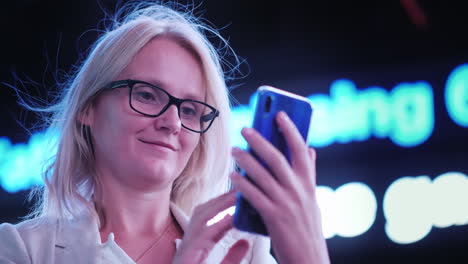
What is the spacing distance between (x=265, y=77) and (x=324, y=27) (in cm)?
46

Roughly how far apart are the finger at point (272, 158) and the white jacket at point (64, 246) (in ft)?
1.39

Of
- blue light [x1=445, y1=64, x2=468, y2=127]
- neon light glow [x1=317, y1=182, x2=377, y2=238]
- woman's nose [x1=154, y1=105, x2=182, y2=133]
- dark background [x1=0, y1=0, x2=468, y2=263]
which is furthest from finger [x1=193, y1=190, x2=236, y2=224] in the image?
blue light [x1=445, y1=64, x2=468, y2=127]

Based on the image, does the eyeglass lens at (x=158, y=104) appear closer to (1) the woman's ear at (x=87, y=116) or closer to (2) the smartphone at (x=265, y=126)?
(1) the woman's ear at (x=87, y=116)

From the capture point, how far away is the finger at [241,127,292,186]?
649 mm

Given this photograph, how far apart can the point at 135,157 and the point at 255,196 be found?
0.37 metres

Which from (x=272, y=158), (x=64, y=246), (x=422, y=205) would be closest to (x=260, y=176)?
(x=272, y=158)

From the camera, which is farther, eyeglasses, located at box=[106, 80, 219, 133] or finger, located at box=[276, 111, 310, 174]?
eyeglasses, located at box=[106, 80, 219, 133]

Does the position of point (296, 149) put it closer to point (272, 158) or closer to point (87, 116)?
point (272, 158)

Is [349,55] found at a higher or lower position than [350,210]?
higher

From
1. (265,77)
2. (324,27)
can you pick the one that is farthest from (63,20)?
(324,27)

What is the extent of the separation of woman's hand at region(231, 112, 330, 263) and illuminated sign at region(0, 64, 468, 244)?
2.13 meters

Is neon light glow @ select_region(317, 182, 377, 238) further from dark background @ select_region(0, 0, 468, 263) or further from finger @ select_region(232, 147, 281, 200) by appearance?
finger @ select_region(232, 147, 281, 200)

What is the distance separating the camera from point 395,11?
3.01m

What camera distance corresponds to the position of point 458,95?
8.96ft
